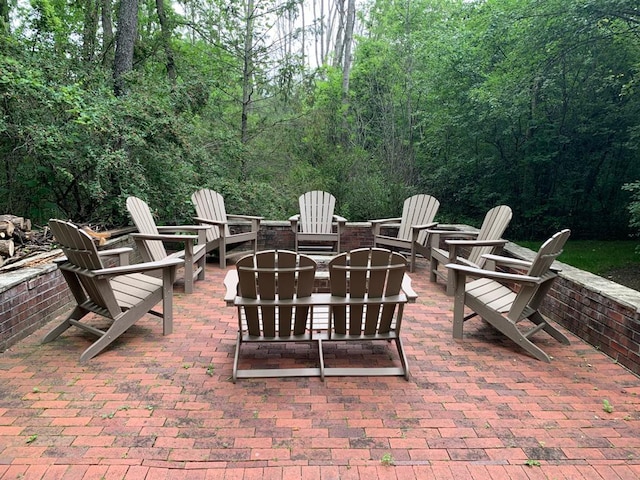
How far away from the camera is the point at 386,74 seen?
1012 centimetres

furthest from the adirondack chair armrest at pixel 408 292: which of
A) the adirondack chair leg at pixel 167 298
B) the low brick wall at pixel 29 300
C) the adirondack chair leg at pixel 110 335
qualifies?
the low brick wall at pixel 29 300

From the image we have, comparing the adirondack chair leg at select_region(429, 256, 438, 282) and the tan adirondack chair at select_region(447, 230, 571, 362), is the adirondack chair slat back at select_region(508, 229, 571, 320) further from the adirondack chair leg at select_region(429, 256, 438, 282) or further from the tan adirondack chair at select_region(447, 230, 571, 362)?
the adirondack chair leg at select_region(429, 256, 438, 282)

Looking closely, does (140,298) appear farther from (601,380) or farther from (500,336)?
(601,380)

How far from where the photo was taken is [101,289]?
2824 mm

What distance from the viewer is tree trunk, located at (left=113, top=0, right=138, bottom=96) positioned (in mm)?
6113

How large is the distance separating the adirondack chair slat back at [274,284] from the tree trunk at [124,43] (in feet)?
16.0

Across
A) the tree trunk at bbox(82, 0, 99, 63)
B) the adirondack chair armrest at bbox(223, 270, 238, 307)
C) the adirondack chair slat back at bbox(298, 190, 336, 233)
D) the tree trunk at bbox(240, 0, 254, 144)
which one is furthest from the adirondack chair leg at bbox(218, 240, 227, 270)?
the tree trunk at bbox(82, 0, 99, 63)

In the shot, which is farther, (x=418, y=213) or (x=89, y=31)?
(x=89, y=31)

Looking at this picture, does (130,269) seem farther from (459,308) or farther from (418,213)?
(418,213)

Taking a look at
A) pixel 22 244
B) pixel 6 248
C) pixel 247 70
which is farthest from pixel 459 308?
pixel 247 70

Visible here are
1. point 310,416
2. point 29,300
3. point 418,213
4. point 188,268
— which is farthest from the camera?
point 418,213

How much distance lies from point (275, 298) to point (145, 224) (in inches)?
89.8

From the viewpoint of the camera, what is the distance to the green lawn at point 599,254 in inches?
273

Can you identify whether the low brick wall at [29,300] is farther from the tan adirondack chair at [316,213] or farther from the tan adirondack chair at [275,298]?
the tan adirondack chair at [316,213]
